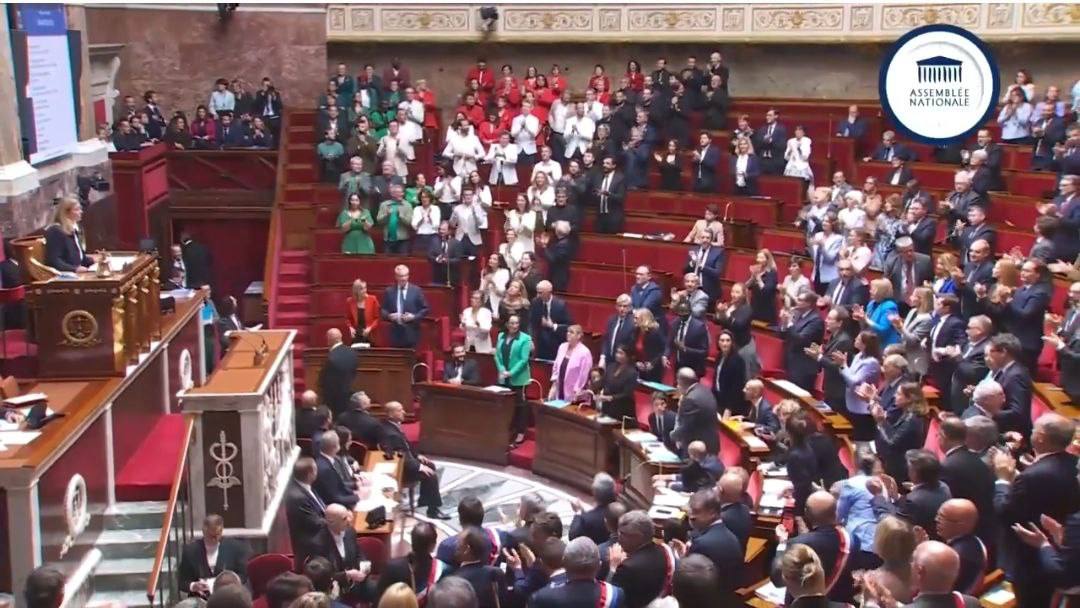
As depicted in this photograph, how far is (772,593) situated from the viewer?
20.8 ft

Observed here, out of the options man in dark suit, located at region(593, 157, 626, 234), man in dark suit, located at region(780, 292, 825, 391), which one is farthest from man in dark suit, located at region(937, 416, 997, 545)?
man in dark suit, located at region(593, 157, 626, 234)

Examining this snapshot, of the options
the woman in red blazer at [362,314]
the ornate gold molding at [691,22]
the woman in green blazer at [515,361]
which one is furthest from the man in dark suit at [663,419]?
the ornate gold molding at [691,22]

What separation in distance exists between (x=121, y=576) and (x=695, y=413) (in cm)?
377

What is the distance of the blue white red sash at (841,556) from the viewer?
567cm

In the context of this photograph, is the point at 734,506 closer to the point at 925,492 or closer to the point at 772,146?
the point at 925,492

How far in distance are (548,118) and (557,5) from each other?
304cm

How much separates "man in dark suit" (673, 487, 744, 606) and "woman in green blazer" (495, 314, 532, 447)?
17.4 feet

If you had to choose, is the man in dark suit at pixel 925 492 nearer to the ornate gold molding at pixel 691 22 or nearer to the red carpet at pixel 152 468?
the red carpet at pixel 152 468

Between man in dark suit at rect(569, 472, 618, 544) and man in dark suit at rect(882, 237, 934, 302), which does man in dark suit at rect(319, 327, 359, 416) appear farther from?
man in dark suit at rect(882, 237, 934, 302)

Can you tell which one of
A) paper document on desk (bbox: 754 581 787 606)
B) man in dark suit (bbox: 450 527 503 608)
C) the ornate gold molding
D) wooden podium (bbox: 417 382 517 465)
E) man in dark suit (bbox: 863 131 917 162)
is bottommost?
wooden podium (bbox: 417 382 517 465)

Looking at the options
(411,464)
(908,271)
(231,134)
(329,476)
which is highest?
(231,134)

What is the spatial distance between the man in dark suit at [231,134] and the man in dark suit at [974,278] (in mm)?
10509

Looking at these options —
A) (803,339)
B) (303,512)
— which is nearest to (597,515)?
(303,512)

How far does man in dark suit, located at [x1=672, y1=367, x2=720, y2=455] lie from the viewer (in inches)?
336
